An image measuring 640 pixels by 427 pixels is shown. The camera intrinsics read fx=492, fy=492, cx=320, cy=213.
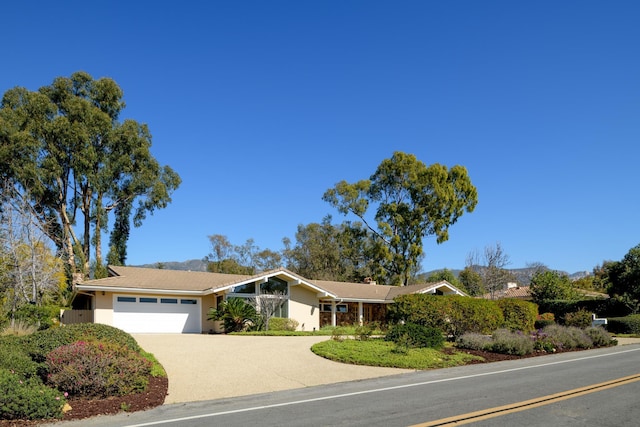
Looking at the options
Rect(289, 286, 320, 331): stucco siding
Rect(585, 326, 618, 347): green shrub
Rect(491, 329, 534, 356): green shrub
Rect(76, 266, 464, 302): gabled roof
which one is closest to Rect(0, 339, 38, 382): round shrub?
Rect(76, 266, 464, 302): gabled roof

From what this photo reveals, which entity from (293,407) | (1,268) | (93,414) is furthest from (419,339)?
(1,268)

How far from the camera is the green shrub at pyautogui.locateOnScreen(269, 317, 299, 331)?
2777 centimetres

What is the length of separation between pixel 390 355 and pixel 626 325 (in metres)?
22.4

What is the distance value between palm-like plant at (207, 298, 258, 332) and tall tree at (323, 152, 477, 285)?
23.8m

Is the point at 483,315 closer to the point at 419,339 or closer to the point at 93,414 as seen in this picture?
the point at 419,339

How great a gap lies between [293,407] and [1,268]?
83.8ft

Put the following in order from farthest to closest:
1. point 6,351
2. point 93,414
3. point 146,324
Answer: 1. point 146,324
2. point 6,351
3. point 93,414

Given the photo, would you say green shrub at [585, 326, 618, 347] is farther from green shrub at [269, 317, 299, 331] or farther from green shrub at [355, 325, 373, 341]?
green shrub at [269, 317, 299, 331]


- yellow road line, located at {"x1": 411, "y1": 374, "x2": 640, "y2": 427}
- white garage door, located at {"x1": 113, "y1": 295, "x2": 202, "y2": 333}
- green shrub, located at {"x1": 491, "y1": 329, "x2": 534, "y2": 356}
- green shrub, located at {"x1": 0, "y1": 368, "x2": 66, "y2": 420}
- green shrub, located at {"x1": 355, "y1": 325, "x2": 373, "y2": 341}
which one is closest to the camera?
yellow road line, located at {"x1": 411, "y1": 374, "x2": 640, "y2": 427}

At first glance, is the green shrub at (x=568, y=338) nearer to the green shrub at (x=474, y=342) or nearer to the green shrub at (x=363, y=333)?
the green shrub at (x=474, y=342)

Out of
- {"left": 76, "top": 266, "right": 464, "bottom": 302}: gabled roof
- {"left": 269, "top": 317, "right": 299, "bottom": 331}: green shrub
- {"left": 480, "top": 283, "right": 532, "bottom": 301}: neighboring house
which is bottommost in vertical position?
{"left": 269, "top": 317, "right": 299, "bottom": 331}: green shrub

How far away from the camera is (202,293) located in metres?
27.6

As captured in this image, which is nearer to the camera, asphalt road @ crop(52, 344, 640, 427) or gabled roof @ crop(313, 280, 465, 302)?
asphalt road @ crop(52, 344, 640, 427)

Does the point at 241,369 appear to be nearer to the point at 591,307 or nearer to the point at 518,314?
the point at 518,314
